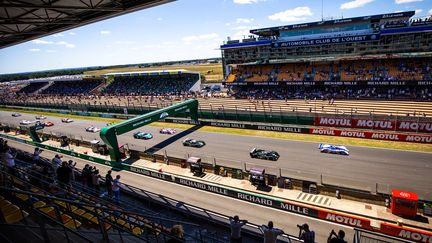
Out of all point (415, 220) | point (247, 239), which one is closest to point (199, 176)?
point (247, 239)

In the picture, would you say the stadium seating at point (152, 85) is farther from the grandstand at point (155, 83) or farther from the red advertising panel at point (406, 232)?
the red advertising panel at point (406, 232)

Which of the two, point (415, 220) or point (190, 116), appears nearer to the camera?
point (415, 220)

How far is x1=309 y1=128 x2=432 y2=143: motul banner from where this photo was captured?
2498 centimetres

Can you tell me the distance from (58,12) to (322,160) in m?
23.6

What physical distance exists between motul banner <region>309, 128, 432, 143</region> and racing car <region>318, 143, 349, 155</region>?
4.28 m

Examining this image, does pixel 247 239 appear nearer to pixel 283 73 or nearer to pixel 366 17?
pixel 283 73

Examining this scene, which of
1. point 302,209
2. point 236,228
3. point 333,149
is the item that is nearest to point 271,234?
point 236,228

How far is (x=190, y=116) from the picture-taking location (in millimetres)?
40156

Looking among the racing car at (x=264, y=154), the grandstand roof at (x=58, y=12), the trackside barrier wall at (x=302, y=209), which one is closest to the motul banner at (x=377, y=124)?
the racing car at (x=264, y=154)

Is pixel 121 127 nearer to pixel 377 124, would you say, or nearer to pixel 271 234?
pixel 271 234

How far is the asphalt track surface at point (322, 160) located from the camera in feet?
62.2

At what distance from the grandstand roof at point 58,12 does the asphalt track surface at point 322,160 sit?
14.5m

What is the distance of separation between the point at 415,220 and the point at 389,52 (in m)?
37.9

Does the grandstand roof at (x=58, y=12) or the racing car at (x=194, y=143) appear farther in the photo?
the racing car at (x=194, y=143)
